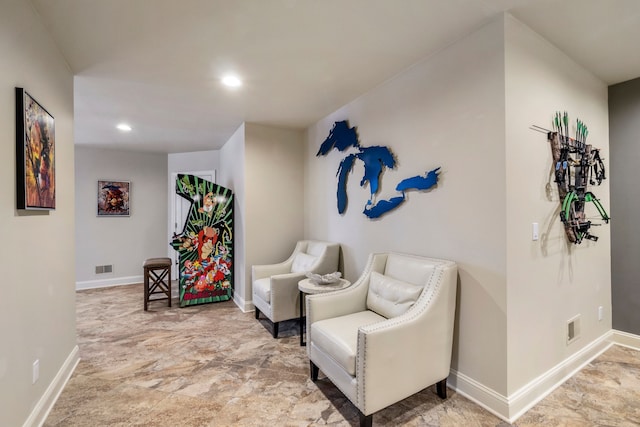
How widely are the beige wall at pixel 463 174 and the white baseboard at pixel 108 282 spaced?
4935 millimetres

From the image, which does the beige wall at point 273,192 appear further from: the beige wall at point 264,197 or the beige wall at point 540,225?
the beige wall at point 540,225

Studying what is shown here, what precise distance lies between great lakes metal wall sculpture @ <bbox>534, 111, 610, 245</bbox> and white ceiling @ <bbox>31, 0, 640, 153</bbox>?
1.99 ft

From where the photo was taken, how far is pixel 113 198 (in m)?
5.43

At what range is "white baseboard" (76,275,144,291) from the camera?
16.8 feet

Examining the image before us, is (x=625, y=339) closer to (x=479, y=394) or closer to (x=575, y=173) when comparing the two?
(x=575, y=173)

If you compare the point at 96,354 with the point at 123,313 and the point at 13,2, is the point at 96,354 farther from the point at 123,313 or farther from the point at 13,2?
the point at 13,2

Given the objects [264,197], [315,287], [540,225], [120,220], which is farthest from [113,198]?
[540,225]

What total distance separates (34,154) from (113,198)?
4231mm

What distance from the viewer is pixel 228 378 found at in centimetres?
231

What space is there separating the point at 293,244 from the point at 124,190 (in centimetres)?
360

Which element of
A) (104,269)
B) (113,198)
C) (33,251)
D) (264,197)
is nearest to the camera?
(33,251)

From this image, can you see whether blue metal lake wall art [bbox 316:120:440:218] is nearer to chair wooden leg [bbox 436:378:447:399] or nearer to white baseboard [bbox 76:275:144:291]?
chair wooden leg [bbox 436:378:447:399]

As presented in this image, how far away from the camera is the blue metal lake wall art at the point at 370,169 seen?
7.95 feet

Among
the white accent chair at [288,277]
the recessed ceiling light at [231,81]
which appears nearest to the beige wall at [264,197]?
the white accent chair at [288,277]
